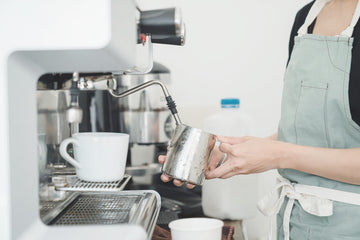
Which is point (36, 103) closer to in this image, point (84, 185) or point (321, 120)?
point (84, 185)

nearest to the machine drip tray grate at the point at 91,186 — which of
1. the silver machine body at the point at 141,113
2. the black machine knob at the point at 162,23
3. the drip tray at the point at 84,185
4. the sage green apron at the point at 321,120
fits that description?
the drip tray at the point at 84,185

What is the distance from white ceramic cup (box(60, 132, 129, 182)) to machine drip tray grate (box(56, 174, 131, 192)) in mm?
10

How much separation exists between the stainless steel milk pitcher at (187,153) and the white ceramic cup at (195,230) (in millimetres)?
93

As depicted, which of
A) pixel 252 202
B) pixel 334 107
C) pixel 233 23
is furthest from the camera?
pixel 233 23

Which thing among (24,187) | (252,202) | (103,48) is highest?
(103,48)

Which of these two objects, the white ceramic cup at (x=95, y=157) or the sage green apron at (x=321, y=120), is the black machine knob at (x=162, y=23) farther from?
the sage green apron at (x=321, y=120)

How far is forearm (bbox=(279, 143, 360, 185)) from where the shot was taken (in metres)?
0.87

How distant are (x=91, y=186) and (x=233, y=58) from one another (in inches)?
44.6

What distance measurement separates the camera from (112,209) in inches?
28.3

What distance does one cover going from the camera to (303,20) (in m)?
1.15

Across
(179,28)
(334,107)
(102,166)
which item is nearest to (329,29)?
(334,107)

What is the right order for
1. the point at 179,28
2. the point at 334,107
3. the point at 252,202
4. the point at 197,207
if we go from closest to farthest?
1. the point at 179,28
2. the point at 334,107
3. the point at 197,207
4. the point at 252,202

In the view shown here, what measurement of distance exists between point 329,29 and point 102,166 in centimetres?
67

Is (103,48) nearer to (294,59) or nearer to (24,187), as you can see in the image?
(24,187)
